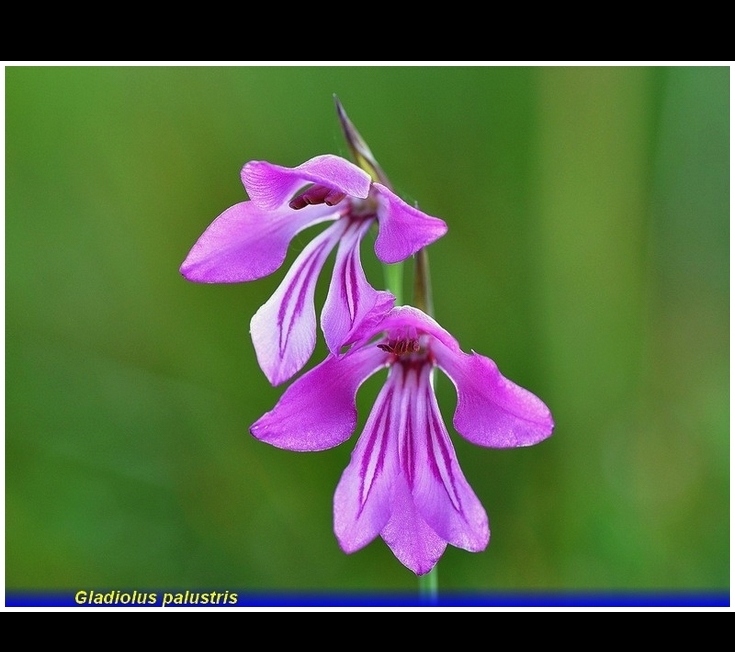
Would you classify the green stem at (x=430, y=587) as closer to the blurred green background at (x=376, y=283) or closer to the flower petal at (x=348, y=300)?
the blurred green background at (x=376, y=283)

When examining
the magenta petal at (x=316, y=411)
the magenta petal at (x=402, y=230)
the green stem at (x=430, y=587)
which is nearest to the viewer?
the magenta petal at (x=402, y=230)

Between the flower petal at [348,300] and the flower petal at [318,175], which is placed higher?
the flower petal at [318,175]

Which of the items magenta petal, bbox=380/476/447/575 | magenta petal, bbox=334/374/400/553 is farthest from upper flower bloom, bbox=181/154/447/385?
magenta petal, bbox=380/476/447/575

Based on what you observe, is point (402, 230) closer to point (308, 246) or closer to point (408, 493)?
point (308, 246)

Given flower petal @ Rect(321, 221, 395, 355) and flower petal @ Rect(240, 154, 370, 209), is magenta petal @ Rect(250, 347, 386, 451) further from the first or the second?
flower petal @ Rect(240, 154, 370, 209)

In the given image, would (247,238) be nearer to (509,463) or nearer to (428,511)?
(428,511)

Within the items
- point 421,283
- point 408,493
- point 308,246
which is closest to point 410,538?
point 408,493

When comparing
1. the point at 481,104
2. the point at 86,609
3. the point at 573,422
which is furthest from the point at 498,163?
the point at 86,609

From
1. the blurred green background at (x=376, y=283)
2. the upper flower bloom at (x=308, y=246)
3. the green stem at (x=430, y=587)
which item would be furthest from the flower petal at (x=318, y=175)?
the blurred green background at (x=376, y=283)
